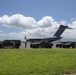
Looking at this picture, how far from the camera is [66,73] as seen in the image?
617 inches

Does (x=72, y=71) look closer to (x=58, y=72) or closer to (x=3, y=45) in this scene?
(x=58, y=72)

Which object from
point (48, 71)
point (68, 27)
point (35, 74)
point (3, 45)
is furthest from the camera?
point (68, 27)

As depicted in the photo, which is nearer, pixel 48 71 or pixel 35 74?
pixel 35 74

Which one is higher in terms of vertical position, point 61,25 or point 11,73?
point 61,25

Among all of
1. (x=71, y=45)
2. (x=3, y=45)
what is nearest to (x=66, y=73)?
(x=3, y=45)

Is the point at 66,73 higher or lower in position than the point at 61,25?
lower

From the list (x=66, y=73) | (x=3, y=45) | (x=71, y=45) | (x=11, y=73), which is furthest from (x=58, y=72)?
(x=71, y=45)

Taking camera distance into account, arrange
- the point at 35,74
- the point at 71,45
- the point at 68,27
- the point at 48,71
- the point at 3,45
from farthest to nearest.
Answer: the point at 68,27
the point at 71,45
the point at 3,45
the point at 48,71
the point at 35,74

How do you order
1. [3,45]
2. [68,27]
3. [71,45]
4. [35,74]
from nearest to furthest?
1. [35,74]
2. [3,45]
3. [71,45]
4. [68,27]

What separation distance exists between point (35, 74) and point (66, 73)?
6.93ft

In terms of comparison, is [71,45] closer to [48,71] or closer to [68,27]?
[68,27]

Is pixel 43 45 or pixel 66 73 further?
pixel 43 45

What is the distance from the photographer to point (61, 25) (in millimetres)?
87062

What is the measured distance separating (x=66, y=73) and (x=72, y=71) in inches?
33.1
